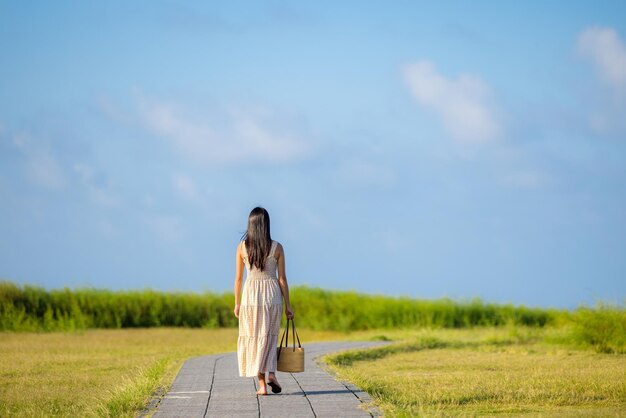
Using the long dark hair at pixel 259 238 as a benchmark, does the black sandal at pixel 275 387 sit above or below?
below

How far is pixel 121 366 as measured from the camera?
46.6 feet

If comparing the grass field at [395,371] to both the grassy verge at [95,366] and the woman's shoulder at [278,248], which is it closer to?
the grassy verge at [95,366]

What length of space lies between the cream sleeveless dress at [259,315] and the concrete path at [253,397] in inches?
15.1

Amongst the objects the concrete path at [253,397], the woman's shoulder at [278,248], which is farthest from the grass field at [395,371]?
the woman's shoulder at [278,248]

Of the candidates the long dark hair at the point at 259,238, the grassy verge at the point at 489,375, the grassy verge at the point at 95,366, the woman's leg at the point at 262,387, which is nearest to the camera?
the long dark hair at the point at 259,238

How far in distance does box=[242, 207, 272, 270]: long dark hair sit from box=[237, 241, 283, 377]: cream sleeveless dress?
0.06 m

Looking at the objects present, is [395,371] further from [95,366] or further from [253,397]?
[95,366]

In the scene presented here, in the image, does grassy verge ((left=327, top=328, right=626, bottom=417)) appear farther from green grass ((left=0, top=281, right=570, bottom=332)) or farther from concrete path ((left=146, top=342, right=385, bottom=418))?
green grass ((left=0, top=281, right=570, bottom=332))

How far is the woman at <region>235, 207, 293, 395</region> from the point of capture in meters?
8.68

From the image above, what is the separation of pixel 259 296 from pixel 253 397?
3.33 feet

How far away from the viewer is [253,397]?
8773mm

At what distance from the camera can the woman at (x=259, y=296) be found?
8.68m

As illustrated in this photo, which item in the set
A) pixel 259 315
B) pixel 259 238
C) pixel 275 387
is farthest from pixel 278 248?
pixel 275 387

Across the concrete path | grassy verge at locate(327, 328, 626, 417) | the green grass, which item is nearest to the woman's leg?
the concrete path
